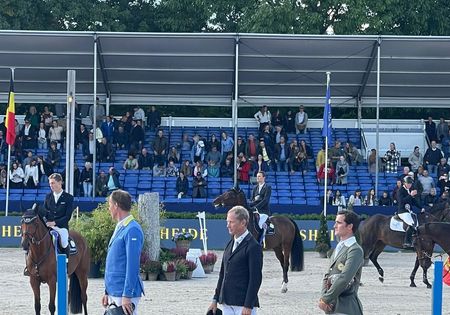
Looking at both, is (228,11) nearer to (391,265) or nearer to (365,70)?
(365,70)

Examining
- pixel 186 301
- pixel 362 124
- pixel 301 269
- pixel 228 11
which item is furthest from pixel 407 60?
pixel 186 301

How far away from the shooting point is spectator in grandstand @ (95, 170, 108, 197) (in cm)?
3652

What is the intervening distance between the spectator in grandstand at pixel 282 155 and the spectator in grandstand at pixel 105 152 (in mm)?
6106

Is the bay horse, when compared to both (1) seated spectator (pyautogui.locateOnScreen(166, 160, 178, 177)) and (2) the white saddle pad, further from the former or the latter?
(1) seated spectator (pyautogui.locateOnScreen(166, 160, 178, 177))

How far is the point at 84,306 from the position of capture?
16672 millimetres

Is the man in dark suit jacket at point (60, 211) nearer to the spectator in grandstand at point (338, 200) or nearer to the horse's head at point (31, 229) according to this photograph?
the horse's head at point (31, 229)

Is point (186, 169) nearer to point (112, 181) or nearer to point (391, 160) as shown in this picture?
point (112, 181)

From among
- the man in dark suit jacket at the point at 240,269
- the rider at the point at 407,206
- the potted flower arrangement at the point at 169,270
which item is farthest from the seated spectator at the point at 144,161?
the man in dark suit jacket at the point at 240,269

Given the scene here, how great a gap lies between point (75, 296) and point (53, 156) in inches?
882

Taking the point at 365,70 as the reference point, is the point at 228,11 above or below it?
above

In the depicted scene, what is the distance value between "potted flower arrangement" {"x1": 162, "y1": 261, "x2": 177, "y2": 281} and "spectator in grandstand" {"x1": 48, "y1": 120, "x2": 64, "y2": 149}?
17.1m

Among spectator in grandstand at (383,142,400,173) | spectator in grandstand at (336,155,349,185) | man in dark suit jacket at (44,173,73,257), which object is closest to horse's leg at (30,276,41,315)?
man in dark suit jacket at (44,173,73,257)

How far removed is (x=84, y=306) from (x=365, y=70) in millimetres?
24248

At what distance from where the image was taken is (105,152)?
39594 mm
